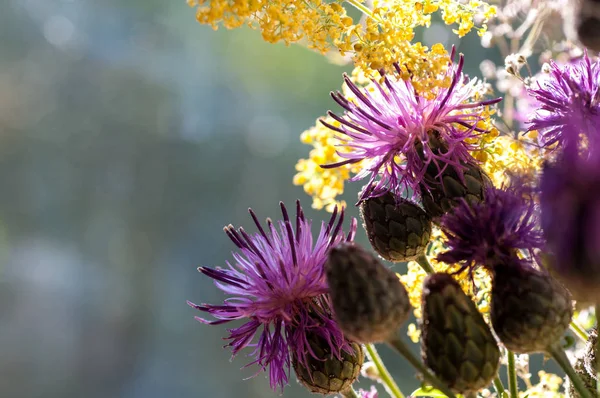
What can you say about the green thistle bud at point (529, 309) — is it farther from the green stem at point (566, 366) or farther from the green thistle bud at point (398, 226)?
the green thistle bud at point (398, 226)

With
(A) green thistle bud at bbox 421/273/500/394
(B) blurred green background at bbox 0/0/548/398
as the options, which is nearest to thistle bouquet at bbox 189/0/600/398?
(A) green thistle bud at bbox 421/273/500/394

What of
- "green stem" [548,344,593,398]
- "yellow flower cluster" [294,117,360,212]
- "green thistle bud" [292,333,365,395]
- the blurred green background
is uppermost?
the blurred green background

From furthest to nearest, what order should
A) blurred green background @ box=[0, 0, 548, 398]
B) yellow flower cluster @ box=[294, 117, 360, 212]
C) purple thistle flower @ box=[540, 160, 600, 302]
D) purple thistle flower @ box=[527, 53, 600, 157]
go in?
blurred green background @ box=[0, 0, 548, 398]
yellow flower cluster @ box=[294, 117, 360, 212]
purple thistle flower @ box=[527, 53, 600, 157]
purple thistle flower @ box=[540, 160, 600, 302]

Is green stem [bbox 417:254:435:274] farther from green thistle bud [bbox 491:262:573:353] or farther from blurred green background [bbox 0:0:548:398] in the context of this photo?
blurred green background [bbox 0:0:548:398]

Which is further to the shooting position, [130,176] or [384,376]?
[130,176]

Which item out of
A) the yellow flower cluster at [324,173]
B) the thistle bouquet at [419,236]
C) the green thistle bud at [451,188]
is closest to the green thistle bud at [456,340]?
the thistle bouquet at [419,236]

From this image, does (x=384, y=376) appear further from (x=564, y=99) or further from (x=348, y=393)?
(x=564, y=99)

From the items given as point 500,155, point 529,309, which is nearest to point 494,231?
point 529,309
